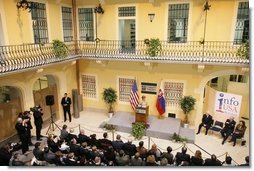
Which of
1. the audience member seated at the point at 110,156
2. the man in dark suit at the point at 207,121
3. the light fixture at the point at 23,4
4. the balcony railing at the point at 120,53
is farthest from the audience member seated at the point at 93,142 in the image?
the light fixture at the point at 23,4

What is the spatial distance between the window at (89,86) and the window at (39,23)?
3.72 metres

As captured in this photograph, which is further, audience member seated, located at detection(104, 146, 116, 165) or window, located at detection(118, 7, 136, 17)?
window, located at detection(118, 7, 136, 17)

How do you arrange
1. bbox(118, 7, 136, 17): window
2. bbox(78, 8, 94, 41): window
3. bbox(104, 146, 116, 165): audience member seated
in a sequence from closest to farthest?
bbox(104, 146, 116, 165): audience member seated, bbox(118, 7, 136, 17): window, bbox(78, 8, 94, 41): window

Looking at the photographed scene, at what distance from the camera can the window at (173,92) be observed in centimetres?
1309

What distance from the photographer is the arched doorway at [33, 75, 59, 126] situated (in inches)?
512

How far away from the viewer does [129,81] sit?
1406 cm

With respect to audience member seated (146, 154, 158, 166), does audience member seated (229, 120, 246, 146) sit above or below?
below

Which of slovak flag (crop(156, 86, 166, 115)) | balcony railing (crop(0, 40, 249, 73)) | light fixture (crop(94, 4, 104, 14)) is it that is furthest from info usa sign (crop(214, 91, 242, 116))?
light fixture (crop(94, 4, 104, 14))

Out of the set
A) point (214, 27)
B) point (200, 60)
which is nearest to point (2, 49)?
point (200, 60)

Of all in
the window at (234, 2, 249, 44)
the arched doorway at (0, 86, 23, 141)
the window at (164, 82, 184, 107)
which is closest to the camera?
the arched doorway at (0, 86, 23, 141)

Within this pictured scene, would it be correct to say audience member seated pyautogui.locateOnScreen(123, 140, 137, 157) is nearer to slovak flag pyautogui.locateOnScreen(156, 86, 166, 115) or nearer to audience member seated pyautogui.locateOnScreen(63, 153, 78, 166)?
audience member seated pyautogui.locateOnScreen(63, 153, 78, 166)

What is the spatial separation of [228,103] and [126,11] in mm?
7274

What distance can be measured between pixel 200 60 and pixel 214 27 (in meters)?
1.84

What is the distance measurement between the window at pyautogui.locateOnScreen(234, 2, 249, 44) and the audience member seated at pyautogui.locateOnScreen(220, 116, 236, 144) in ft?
12.8
